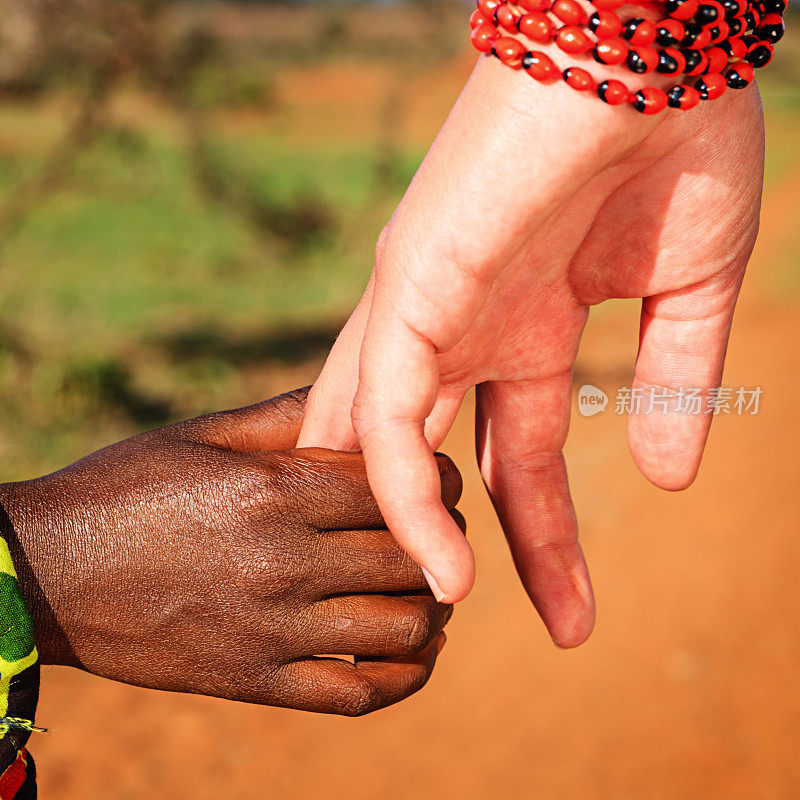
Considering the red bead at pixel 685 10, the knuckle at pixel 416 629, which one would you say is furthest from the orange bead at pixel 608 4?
the knuckle at pixel 416 629

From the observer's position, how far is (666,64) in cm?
150

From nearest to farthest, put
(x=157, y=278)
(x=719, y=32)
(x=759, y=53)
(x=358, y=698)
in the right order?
(x=719, y=32)
(x=759, y=53)
(x=358, y=698)
(x=157, y=278)

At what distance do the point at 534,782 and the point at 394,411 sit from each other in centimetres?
240


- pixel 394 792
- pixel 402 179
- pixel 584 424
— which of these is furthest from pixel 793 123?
pixel 394 792

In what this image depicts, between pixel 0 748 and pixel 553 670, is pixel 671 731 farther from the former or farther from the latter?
pixel 0 748

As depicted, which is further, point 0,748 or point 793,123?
point 793,123

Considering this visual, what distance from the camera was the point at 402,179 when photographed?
13062mm

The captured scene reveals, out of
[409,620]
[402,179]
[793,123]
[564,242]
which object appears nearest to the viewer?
[564,242]

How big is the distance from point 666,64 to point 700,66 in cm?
9

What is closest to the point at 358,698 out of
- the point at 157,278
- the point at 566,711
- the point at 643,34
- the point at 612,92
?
the point at 612,92

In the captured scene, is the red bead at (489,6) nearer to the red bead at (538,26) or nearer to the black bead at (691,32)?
the red bead at (538,26)

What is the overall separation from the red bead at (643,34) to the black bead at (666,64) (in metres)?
0.04

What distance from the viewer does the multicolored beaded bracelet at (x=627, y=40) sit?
4.78ft

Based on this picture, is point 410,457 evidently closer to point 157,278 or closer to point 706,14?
point 706,14
